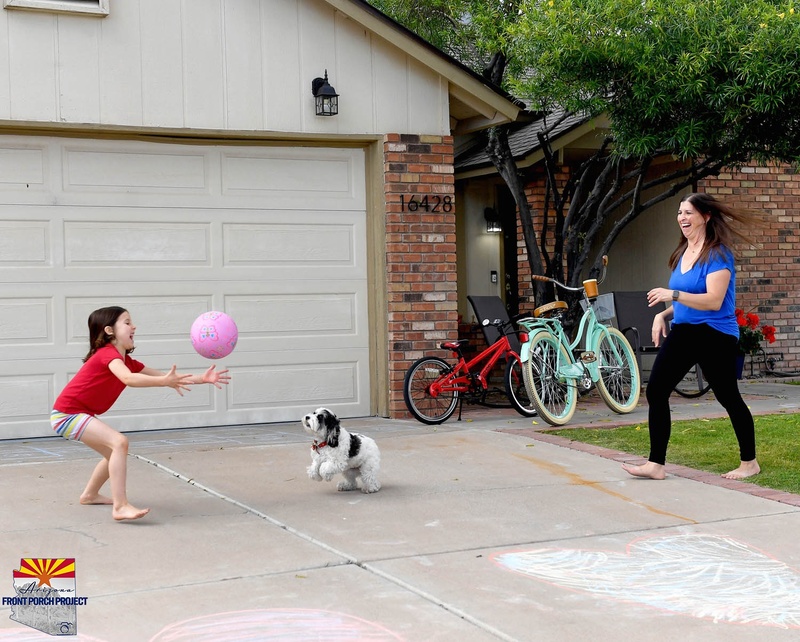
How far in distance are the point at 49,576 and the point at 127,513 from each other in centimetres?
154

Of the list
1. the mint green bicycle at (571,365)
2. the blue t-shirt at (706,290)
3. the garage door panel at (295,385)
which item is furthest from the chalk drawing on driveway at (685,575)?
the garage door panel at (295,385)

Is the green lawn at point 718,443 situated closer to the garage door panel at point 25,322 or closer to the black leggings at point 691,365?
the black leggings at point 691,365

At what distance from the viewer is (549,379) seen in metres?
9.26

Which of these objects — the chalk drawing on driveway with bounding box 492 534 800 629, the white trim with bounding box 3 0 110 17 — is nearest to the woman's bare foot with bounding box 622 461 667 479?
the chalk drawing on driveway with bounding box 492 534 800 629

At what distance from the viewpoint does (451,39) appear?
12.6 metres

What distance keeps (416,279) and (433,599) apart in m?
Result: 5.73

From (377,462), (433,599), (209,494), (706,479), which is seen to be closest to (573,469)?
(706,479)

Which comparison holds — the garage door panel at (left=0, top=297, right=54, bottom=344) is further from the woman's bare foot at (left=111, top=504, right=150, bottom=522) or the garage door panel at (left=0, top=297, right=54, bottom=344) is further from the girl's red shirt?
the woman's bare foot at (left=111, top=504, right=150, bottom=522)

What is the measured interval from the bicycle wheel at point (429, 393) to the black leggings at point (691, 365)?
10.4ft

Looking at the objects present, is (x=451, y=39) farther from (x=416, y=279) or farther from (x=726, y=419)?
(x=726, y=419)

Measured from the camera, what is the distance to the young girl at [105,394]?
5660 millimetres

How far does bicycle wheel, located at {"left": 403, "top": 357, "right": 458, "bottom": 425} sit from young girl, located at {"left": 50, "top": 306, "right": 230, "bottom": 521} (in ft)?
12.6

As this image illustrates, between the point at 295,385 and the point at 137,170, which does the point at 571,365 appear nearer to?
the point at 295,385

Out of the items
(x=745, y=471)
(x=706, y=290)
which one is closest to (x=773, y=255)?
(x=745, y=471)
